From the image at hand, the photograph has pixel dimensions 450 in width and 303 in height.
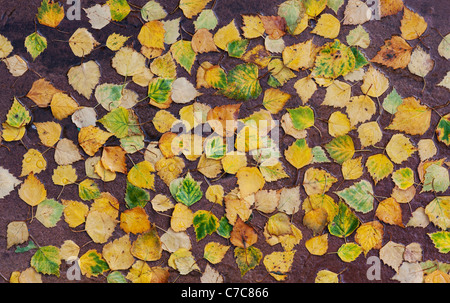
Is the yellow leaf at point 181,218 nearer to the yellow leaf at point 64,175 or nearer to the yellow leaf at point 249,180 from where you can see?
the yellow leaf at point 249,180

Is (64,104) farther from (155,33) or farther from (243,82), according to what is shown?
(243,82)

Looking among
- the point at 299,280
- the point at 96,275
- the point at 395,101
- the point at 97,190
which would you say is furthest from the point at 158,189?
the point at 395,101

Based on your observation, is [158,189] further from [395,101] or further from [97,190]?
[395,101]

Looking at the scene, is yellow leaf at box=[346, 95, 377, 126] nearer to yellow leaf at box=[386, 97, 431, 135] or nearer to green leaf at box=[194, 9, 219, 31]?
yellow leaf at box=[386, 97, 431, 135]

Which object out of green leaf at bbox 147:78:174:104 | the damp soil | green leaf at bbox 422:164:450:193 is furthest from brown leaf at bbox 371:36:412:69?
green leaf at bbox 147:78:174:104

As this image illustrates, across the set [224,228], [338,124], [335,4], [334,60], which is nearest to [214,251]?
[224,228]

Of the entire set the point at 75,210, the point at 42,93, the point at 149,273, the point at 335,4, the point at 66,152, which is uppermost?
the point at 335,4
